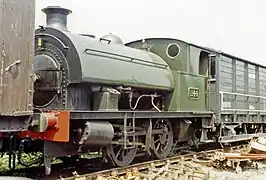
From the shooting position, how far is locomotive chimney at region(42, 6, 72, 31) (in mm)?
7654

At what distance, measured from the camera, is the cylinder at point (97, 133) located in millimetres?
6836

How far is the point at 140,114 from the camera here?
27.4 ft

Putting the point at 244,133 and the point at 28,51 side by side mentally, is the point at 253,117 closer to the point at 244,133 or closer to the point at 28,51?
the point at 244,133

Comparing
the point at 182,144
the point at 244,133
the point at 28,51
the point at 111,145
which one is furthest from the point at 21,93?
the point at 244,133

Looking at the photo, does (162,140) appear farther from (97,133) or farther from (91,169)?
(97,133)

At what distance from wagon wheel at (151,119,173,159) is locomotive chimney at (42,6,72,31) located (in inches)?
132

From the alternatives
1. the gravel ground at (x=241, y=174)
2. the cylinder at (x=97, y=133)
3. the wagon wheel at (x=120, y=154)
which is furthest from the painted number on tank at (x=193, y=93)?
the cylinder at (x=97, y=133)

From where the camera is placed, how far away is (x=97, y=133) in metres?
7.00

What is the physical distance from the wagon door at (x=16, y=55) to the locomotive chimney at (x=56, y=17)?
1663 millimetres

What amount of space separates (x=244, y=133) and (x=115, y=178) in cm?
854

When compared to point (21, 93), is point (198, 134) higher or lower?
lower

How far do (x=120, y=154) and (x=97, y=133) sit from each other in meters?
1.50

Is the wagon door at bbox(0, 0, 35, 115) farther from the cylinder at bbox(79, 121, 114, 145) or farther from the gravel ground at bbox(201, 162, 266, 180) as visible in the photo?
the gravel ground at bbox(201, 162, 266, 180)

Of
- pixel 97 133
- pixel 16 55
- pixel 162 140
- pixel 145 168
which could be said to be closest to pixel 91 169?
pixel 145 168
